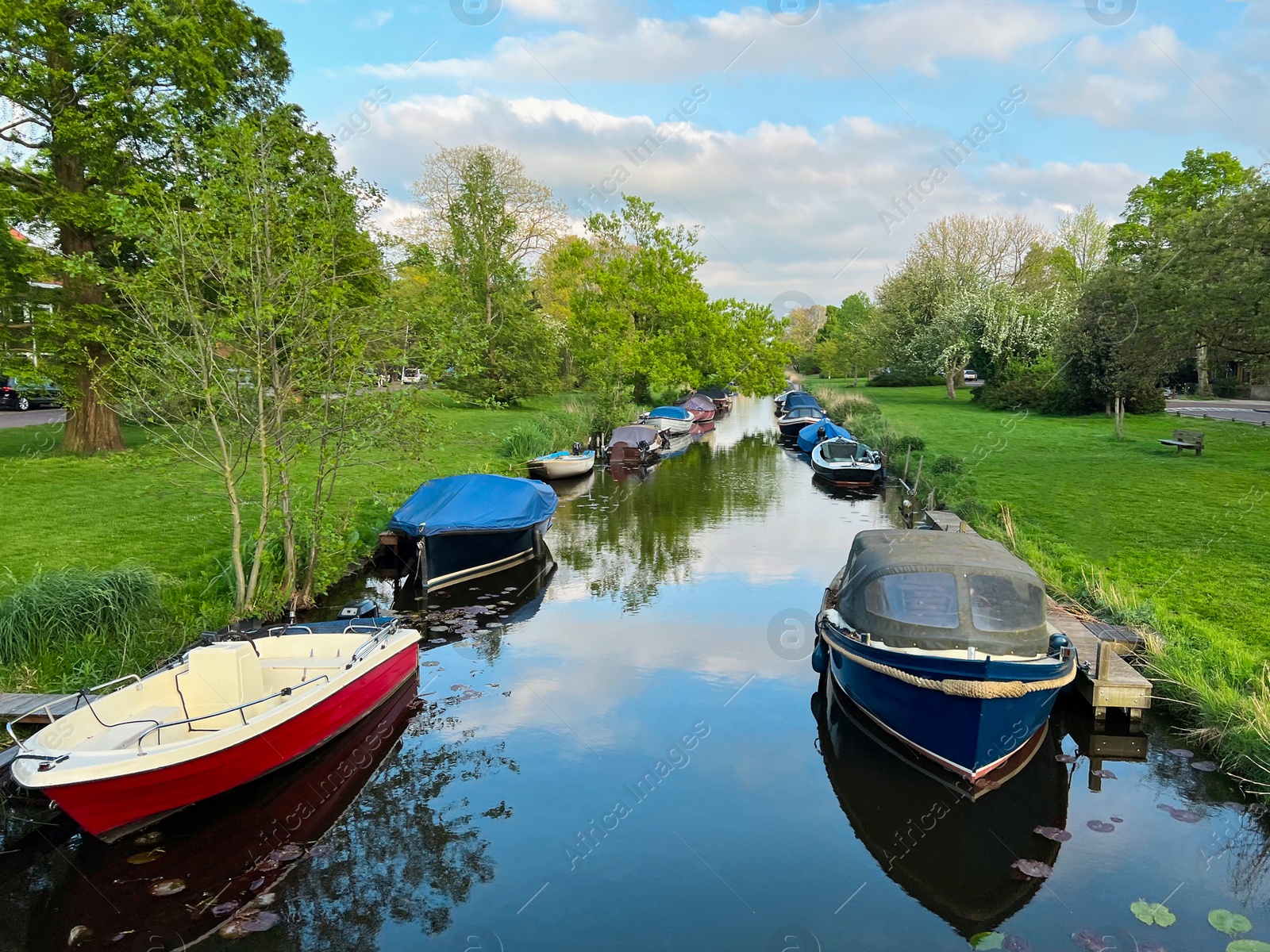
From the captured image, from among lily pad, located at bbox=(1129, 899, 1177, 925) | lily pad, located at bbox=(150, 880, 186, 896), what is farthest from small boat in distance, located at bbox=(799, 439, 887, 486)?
lily pad, located at bbox=(150, 880, 186, 896)

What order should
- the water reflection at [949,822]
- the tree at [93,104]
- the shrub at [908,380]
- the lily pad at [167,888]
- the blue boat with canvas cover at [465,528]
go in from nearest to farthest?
the lily pad at [167,888], the water reflection at [949,822], the blue boat with canvas cover at [465,528], the tree at [93,104], the shrub at [908,380]

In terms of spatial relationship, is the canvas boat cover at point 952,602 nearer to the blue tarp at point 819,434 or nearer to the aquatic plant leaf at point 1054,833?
the aquatic plant leaf at point 1054,833

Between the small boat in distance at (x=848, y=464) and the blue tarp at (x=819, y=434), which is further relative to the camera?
the blue tarp at (x=819, y=434)

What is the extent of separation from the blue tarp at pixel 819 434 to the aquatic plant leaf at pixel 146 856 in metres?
29.3

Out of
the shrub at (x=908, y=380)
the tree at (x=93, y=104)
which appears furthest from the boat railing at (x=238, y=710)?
the shrub at (x=908, y=380)

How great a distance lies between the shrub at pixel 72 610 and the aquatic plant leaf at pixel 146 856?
12.8 feet

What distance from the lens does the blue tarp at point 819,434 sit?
35.7 meters

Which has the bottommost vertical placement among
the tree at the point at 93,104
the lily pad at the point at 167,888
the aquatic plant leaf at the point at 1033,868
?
the aquatic plant leaf at the point at 1033,868

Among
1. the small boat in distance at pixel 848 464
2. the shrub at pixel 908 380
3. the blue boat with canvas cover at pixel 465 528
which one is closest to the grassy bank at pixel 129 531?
the blue boat with canvas cover at pixel 465 528

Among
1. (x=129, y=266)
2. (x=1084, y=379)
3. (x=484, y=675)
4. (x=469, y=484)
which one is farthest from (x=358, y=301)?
(x=1084, y=379)

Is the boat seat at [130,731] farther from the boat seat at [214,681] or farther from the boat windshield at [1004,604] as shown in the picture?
the boat windshield at [1004,604]

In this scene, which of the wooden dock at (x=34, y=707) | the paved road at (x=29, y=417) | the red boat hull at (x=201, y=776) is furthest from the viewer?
the paved road at (x=29, y=417)

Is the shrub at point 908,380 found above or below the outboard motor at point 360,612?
above

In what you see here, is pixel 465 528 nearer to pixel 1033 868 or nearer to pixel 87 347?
pixel 1033 868
